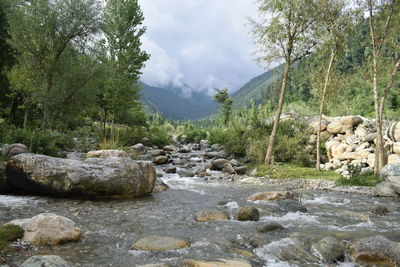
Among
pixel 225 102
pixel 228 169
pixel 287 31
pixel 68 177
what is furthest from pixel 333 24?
pixel 225 102

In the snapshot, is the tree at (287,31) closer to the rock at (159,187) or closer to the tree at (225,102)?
the rock at (159,187)

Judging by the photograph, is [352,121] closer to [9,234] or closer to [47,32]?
[9,234]

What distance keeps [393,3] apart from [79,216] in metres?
18.5

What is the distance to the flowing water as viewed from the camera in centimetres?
546

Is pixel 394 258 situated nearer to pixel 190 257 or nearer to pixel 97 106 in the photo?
pixel 190 257

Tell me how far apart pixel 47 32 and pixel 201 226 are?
793 inches

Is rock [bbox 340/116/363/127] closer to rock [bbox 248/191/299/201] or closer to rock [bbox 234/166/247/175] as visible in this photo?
rock [bbox 234/166/247/175]

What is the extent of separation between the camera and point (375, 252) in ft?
17.2

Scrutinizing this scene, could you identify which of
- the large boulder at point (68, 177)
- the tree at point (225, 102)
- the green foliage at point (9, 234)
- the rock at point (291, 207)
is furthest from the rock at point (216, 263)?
the tree at point (225, 102)

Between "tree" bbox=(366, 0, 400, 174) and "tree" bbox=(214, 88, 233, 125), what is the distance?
1779 inches

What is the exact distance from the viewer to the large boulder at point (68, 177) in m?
9.43

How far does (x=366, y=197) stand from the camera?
40.6 ft

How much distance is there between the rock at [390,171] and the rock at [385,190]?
168 centimetres

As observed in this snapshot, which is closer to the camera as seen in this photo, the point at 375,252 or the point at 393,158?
the point at 375,252
